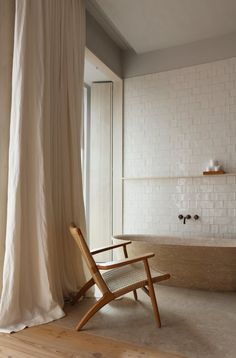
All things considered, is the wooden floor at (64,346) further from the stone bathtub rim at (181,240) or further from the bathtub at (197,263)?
the stone bathtub rim at (181,240)

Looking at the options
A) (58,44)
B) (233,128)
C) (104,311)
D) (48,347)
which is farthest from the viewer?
(233,128)

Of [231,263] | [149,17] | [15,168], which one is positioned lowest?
[231,263]

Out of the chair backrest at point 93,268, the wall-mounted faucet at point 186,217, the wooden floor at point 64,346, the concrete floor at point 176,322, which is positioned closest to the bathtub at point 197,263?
the concrete floor at point 176,322

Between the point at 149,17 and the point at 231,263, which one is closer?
the point at 231,263

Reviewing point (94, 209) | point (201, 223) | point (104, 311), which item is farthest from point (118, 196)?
point (104, 311)

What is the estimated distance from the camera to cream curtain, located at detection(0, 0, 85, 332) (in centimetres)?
219

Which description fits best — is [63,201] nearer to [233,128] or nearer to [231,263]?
[231,263]

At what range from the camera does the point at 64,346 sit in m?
1.88

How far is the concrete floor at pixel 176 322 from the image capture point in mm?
1886

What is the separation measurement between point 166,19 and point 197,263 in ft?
9.28

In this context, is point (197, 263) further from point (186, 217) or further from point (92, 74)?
point (92, 74)

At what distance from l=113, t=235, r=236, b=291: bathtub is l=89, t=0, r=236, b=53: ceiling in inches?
104

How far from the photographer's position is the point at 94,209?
4422 millimetres

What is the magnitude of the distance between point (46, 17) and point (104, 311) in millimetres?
2576
